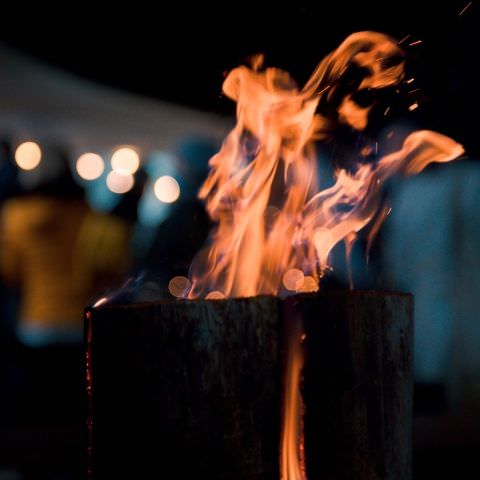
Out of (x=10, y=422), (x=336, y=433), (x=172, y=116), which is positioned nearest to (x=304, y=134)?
(x=336, y=433)

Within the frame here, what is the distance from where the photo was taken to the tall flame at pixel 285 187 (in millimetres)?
2818

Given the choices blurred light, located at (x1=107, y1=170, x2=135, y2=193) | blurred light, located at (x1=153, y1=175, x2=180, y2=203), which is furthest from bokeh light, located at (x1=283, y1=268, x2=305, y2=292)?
blurred light, located at (x1=153, y1=175, x2=180, y2=203)

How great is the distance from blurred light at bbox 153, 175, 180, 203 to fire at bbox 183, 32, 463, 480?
374 centimetres

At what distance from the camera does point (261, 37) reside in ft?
17.3

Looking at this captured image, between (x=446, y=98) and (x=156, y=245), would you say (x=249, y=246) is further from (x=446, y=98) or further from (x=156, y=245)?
(x=446, y=98)

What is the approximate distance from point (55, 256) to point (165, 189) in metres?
3.13

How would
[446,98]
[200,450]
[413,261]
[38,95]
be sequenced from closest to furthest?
[200,450]
[446,98]
[38,95]
[413,261]

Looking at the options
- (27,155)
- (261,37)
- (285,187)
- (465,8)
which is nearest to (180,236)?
(285,187)

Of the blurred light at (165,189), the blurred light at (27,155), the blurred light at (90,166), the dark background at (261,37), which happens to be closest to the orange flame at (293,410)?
the dark background at (261,37)

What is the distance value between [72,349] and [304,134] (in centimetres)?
229

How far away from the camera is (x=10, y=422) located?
15.7 feet

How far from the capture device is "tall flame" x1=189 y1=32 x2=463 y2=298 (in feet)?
9.25

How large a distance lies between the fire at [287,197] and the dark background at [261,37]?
1.55 m

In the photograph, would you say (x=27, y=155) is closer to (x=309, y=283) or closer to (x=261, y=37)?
(x=261, y=37)
